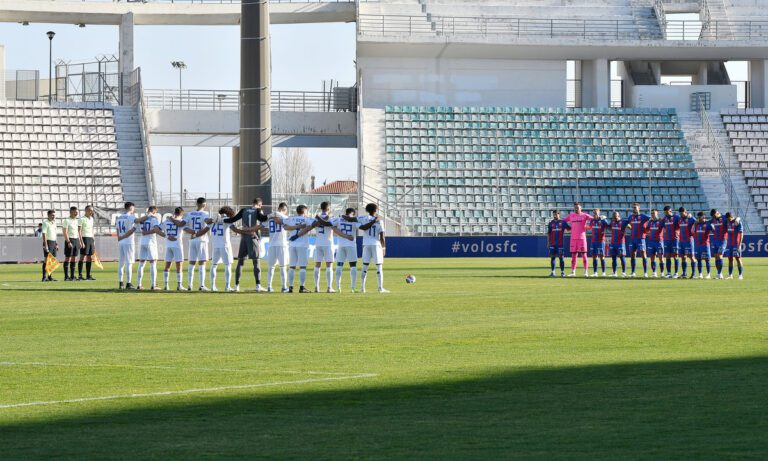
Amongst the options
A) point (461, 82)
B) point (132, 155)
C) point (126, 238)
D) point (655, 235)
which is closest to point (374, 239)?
point (126, 238)

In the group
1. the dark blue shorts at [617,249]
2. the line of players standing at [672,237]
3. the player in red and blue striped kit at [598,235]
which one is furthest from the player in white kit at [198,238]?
the dark blue shorts at [617,249]

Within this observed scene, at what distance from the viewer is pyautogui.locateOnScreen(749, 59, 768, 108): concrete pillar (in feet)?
215

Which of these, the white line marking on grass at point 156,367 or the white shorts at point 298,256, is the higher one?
the white shorts at point 298,256

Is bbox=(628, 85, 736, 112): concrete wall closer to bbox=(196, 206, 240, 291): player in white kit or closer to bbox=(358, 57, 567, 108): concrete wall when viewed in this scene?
bbox=(358, 57, 567, 108): concrete wall

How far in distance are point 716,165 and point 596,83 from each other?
26.2 ft

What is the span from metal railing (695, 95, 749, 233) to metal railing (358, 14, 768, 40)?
340cm

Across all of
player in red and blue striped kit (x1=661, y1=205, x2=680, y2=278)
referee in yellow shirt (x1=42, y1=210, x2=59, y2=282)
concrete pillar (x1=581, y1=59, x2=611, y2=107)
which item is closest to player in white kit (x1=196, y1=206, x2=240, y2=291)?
referee in yellow shirt (x1=42, y1=210, x2=59, y2=282)

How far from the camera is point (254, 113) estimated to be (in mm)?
42094

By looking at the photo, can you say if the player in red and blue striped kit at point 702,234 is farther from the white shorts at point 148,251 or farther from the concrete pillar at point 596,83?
the concrete pillar at point 596,83

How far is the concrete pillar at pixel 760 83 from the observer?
6562 centimetres

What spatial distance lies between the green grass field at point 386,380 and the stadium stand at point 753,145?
35.5 m

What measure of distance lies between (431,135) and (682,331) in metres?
43.9

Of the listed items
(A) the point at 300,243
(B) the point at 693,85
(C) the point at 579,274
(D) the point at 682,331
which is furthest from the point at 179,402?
(B) the point at 693,85

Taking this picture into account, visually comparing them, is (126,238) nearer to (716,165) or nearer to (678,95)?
(716,165)
